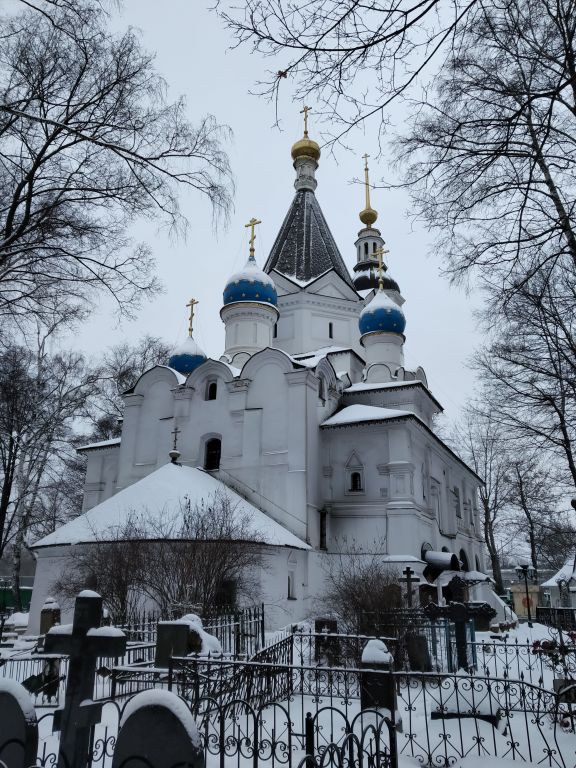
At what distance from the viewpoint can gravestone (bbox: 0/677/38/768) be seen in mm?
3631

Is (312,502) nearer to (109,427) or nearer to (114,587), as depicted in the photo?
(114,587)

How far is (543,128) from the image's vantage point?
6047 millimetres

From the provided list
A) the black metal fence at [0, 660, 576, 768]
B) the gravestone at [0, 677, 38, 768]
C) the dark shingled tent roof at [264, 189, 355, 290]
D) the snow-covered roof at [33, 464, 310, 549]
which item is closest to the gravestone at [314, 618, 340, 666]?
the black metal fence at [0, 660, 576, 768]

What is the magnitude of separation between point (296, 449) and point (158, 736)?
16463 millimetres

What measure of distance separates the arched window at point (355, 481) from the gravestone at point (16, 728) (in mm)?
17067

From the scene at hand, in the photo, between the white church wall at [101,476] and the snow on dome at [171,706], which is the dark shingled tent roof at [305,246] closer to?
the white church wall at [101,476]

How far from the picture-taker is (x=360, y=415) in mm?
20859

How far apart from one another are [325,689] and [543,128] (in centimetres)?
805

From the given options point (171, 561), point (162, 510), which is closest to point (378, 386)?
point (162, 510)

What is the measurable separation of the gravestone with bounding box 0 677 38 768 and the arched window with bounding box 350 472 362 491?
1707cm

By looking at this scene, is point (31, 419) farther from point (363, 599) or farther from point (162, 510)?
point (363, 599)

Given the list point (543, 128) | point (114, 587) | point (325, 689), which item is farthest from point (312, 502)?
point (543, 128)

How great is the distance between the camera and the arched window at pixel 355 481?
20.3m

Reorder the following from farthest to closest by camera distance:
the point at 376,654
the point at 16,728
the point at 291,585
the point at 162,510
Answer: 1. the point at 291,585
2. the point at 162,510
3. the point at 376,654
4. the point at 16,728
